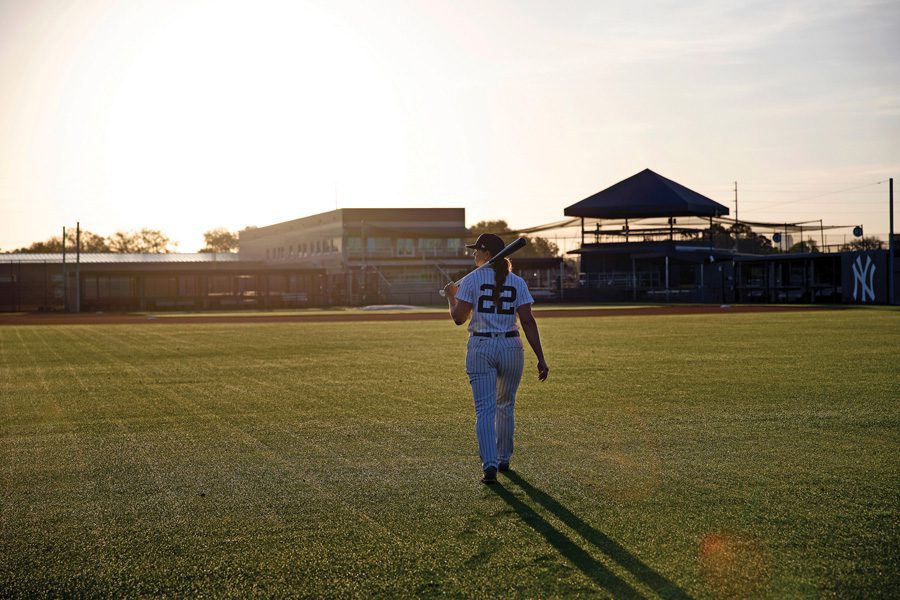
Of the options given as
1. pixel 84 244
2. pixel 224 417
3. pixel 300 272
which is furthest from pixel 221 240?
pixel 224 417

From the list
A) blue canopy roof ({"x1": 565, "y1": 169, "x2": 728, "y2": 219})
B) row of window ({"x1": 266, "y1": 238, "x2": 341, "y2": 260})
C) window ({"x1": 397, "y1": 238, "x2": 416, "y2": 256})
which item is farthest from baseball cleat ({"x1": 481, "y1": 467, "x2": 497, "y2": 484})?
window ({"x1": 397, "y1": 238, "x2": 416, "y2": 256})

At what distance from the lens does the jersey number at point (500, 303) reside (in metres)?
7.41

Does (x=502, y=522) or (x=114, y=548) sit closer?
(x=114, y=548)

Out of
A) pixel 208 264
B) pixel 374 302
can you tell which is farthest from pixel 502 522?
pixel 208 264

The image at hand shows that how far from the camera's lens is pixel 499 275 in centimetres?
746

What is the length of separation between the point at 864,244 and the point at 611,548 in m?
68.6

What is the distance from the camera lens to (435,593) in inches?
188

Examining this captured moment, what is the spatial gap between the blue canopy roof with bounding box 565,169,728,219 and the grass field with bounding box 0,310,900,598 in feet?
215

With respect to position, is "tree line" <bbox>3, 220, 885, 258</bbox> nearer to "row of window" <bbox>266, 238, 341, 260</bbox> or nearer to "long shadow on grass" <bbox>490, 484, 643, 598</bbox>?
"row of window" <bbox>266, 238, 341, 260</bbox>

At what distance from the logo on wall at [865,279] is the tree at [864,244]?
7.74 m

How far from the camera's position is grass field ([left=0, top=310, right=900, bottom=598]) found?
511cm

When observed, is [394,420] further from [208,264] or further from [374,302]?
[208,264]

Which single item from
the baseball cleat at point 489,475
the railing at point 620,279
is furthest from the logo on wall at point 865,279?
the baseball cleat at point 489,475

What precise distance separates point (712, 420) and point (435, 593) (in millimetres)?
6499
